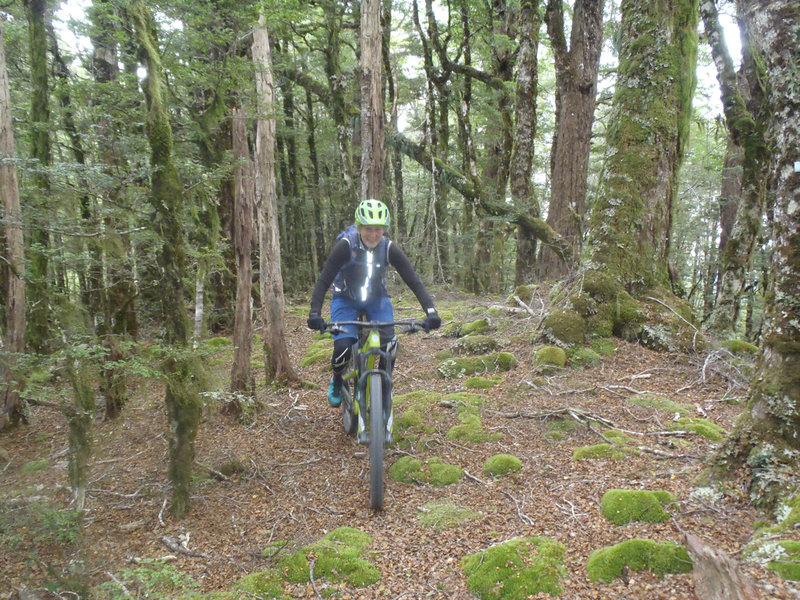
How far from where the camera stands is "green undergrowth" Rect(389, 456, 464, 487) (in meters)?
4.27

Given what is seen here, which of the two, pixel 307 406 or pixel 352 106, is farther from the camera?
→ pixel 352 106

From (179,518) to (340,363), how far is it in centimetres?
203

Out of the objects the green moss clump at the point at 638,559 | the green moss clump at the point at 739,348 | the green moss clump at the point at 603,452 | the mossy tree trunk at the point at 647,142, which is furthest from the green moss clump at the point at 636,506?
the mossy tree trunk at the point at 647,142

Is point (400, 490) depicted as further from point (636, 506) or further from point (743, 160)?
point (743, 160)

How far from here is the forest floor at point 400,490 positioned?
288 cm

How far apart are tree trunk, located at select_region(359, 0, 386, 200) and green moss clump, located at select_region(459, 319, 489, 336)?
3005mm

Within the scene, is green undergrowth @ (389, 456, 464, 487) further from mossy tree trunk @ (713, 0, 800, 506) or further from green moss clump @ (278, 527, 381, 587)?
mossy tree trunk @ (713, 0, 800, 506)

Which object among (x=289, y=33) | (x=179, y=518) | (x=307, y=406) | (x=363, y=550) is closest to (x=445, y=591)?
(x=363, y=550)

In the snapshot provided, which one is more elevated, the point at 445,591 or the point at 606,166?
the point at 606,166

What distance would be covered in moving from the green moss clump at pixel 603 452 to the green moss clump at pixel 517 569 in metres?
1.33

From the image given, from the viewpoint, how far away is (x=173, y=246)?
3.73 m

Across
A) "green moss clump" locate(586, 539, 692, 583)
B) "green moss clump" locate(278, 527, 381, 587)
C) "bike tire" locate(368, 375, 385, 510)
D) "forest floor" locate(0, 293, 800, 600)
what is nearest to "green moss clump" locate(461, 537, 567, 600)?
"forest floor" locate(0, 293, 800, 600)

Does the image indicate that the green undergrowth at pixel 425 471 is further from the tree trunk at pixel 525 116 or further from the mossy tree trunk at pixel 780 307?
the tree trunk at pixel 525 116

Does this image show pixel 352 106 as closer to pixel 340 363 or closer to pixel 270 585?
pixel 340 363
